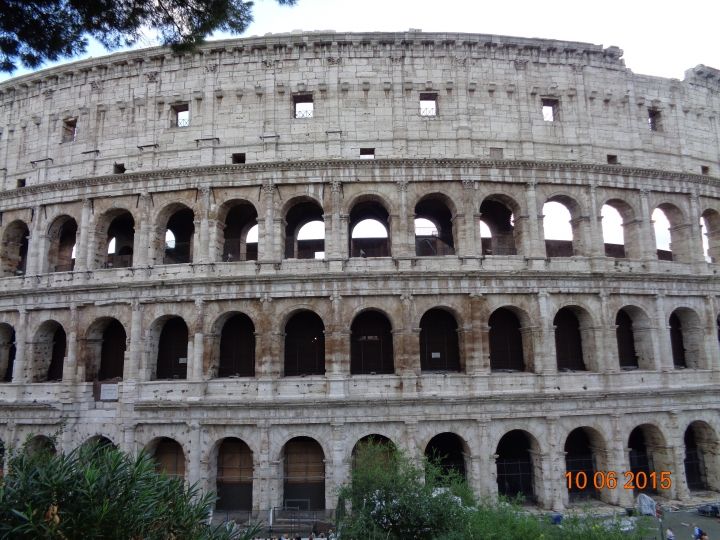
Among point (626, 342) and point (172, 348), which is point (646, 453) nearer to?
point (626, 342)

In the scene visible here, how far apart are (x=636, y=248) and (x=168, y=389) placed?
20699mm

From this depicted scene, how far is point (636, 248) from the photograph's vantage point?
2105 cm

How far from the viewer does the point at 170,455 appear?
1973cm

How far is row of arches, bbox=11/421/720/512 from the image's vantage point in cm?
1870

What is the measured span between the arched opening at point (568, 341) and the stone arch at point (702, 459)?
217 inches

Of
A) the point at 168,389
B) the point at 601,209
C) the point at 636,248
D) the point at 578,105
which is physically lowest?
the point at 168,389

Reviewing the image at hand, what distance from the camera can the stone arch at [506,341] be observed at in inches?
801

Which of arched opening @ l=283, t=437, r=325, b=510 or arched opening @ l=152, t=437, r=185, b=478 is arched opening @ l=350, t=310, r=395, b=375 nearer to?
arched opening @ l=283, t=437, r=325, b=510

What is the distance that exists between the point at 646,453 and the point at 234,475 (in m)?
17.2

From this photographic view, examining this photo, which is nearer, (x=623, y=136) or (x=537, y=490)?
(x=537, y=490)

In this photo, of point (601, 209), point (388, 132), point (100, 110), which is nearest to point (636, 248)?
point (601, 209)

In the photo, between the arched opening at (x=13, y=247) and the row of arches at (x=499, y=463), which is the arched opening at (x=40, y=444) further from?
the arched opening at (x=13, y=247)

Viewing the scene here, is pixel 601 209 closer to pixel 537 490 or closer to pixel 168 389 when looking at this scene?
pixel 537 490
